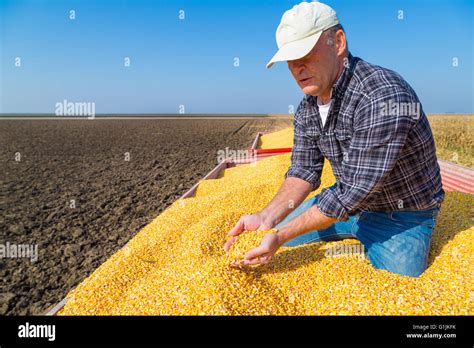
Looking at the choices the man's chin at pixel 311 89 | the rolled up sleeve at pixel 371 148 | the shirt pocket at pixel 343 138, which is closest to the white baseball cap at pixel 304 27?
the man's chin at pixel 311 89

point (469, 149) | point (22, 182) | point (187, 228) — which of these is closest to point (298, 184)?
point (187, 228)

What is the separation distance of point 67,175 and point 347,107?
9.80 m

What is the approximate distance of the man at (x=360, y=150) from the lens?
2305mm

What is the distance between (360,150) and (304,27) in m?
0.92

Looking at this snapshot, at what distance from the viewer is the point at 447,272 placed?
2.63 metres

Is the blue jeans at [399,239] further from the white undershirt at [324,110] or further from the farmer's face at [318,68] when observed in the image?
the farmer's face at [318,68]

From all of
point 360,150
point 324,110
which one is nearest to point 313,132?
point 324,110

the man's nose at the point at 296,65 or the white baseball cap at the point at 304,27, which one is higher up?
the white baseball cap at the point at 304,27

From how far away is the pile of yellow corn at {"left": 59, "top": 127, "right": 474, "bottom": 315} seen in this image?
2334 millimetres

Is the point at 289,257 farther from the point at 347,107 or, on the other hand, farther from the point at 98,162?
the point at 98,162

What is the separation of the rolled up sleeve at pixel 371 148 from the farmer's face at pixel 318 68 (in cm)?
31

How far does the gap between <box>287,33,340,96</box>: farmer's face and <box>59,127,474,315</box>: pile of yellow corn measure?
1.29 metres

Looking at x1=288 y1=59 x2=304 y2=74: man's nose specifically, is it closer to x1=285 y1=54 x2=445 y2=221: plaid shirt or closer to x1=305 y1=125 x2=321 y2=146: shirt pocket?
x1=285 y1=54 x2=445 y2=221: plaid shirt

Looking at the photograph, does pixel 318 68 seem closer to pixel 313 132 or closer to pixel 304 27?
pixel 304 27
